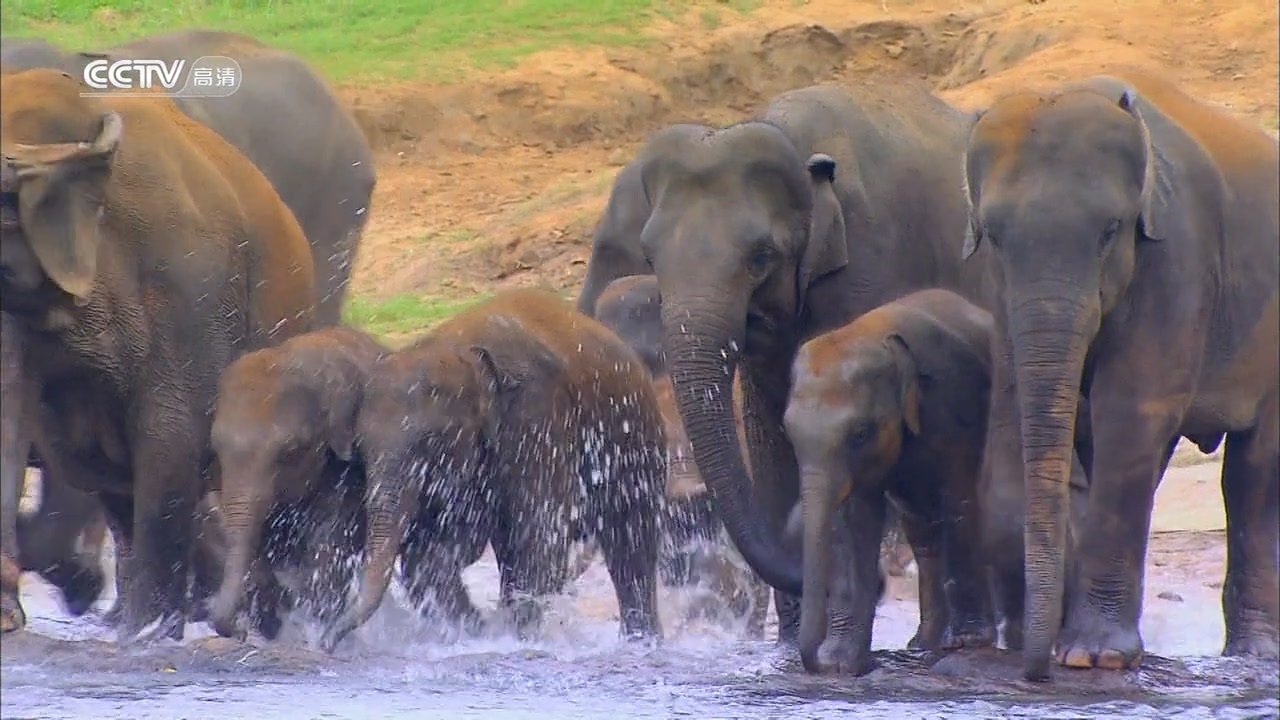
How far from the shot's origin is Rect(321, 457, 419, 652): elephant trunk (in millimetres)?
8164

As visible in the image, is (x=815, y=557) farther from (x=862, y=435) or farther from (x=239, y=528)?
(x=239, y=528)

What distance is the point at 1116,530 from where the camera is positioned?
755 cm

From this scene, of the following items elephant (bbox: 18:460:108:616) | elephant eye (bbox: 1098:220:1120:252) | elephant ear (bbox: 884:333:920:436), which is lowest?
elephant (bbox: 18:460:108:616)

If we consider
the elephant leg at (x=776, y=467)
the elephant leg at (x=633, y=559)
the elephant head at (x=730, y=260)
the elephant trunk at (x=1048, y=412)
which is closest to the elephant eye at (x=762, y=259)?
the elephant head at (x=730, y=260)

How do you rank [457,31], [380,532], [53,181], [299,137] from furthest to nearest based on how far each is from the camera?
[457,31]
[299,137]
[380,532]
[53,181]

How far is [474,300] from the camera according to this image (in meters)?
16.5

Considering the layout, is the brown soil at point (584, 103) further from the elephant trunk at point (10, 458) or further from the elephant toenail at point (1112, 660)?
the elephant toenail at point (1112, 660)

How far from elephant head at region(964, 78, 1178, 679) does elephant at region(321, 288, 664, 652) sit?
2.04 meters

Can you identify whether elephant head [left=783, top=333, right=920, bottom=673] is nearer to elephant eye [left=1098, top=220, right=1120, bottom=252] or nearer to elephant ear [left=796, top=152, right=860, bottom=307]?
elephant ear [left=796, top=152, right=860, bottom=307]

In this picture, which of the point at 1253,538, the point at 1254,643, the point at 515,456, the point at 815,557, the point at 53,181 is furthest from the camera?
the point at 515,456

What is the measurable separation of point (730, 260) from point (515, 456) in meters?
1.35

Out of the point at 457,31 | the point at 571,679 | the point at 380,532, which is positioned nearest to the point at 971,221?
the point at 571,679

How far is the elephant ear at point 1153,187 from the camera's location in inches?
291

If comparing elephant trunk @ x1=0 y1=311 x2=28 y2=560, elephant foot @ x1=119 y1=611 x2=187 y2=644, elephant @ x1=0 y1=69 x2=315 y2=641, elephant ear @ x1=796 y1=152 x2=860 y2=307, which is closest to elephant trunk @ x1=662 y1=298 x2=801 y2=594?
elephant ear @ x1=796 y1=152 x2=860 y2=307
